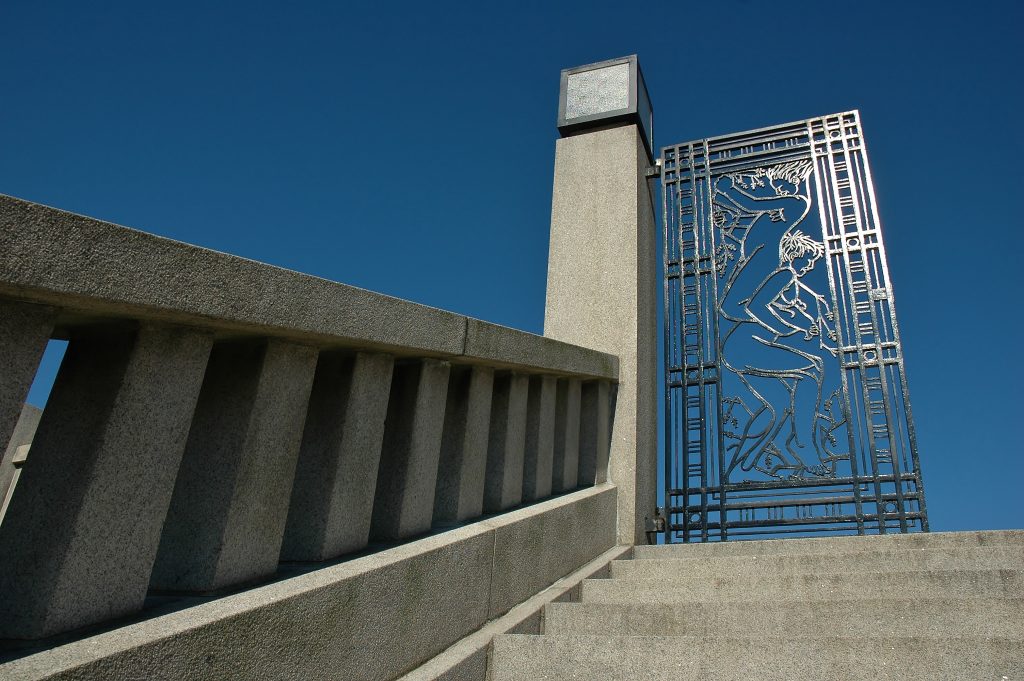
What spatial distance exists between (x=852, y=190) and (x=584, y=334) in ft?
8.14

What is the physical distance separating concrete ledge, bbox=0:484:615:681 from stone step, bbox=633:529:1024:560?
1224mm

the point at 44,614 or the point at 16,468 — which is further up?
the point at 16,468

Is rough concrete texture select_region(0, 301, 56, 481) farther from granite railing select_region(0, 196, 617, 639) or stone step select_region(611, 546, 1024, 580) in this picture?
stone step select_region(611, 546, 1024, 580)

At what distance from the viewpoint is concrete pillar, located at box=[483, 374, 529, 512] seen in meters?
3.69

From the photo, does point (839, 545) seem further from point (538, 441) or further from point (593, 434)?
point (538, 441)

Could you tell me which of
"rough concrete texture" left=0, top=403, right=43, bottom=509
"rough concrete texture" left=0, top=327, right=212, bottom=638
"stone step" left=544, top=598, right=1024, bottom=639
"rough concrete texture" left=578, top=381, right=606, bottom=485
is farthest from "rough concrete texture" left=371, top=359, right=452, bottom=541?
"rough concrete texture" left=0, top=403, right=43, bottom=509

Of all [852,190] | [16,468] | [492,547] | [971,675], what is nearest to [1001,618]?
[971,675]

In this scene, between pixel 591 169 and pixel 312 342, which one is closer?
pixel 312 342

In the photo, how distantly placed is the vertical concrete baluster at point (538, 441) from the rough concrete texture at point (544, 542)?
121mm

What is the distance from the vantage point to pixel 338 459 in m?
2.65

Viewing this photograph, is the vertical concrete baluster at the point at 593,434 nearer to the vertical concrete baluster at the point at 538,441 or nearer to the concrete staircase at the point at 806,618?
the vertical concrete baluster at the point at 538,441

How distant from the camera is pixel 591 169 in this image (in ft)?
19.5

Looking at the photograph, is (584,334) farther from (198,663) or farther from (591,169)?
(198,663)

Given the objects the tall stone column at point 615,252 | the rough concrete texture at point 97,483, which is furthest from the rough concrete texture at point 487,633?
the tall stone column at point 615,252
